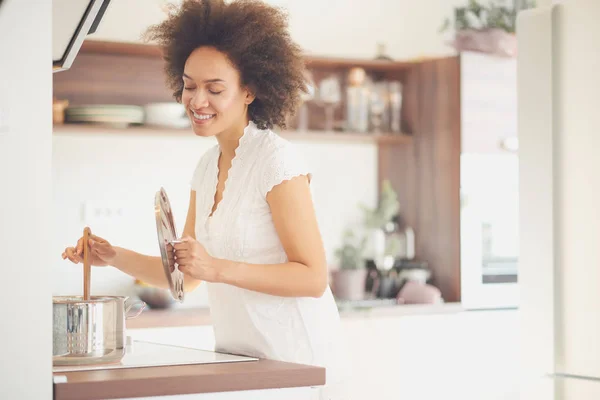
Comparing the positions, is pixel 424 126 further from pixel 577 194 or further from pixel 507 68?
pixel 577 194

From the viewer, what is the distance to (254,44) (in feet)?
6.79

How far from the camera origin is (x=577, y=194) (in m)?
2.24

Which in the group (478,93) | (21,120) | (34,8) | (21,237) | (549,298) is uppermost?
(478,93)

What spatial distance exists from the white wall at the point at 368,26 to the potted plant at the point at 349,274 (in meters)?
1.04

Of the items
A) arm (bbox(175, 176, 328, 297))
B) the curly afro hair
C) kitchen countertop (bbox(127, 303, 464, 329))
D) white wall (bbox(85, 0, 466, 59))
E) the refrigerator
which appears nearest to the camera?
arm (bbox(175, 176, 328, 297))

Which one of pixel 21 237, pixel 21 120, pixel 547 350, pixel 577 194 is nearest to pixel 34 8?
pixel 21 120

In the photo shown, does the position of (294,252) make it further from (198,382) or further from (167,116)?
(167,116)

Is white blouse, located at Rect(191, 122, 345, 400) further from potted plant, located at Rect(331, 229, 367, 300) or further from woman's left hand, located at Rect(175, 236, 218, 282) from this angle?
potted plant, located at Rect(331, 229, 367, 300)

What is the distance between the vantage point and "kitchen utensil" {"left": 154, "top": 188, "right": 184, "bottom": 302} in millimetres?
1613

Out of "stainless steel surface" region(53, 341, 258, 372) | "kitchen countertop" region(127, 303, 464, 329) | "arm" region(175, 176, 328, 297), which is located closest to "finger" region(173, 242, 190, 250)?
"arm" region(175, 176, 328, 297)

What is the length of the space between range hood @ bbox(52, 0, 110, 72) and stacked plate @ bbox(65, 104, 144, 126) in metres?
1.80

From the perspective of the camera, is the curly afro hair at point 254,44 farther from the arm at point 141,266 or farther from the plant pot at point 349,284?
the plant pot at point 349,284

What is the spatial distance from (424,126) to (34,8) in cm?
335

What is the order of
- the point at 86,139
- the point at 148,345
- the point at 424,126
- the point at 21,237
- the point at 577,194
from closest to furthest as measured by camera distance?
the point at 21,237 < the point at 148,345 < the point at 577,194 < the point at 86,139 < the point at 424,126
